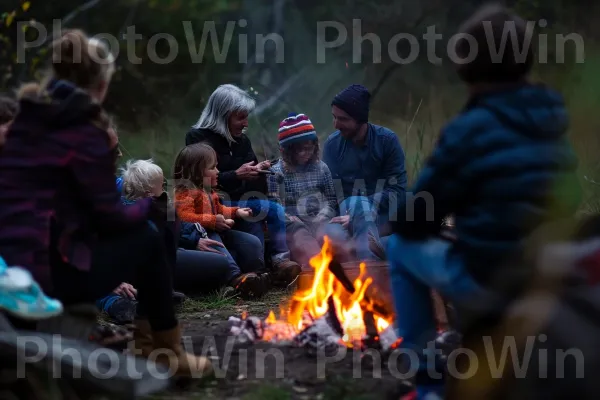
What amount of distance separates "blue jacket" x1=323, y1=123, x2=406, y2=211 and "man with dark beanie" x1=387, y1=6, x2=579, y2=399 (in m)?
3.53

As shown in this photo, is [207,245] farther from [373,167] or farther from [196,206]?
[373,167]

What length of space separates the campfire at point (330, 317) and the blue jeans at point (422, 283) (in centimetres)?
83

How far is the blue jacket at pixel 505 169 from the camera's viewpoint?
3.32 m

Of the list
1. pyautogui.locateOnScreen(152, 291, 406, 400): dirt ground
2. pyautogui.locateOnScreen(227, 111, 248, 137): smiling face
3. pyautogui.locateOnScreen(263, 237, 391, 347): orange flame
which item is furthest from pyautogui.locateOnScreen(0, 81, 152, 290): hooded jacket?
pyautogui.locateOnScreen(227, 111, 248, 137): smiling face

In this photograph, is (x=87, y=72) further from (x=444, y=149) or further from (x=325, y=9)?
(x=325, y=9)

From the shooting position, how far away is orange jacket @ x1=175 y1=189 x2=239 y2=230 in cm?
672

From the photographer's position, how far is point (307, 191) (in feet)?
23.3

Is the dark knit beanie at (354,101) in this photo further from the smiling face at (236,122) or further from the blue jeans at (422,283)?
the blue jeans at (422,283)

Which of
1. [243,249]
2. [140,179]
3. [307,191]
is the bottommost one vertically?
[243,249]

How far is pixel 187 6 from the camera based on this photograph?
11.0m

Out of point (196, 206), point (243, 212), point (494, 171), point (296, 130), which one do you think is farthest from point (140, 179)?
point (494, 171)

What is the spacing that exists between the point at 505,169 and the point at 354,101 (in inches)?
142

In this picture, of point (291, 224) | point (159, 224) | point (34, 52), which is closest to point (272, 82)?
point (34, 52)

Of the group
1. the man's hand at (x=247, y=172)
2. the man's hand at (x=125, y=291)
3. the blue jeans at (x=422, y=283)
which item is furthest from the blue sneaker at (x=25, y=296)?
the man's hand at (x=247, y=172)
